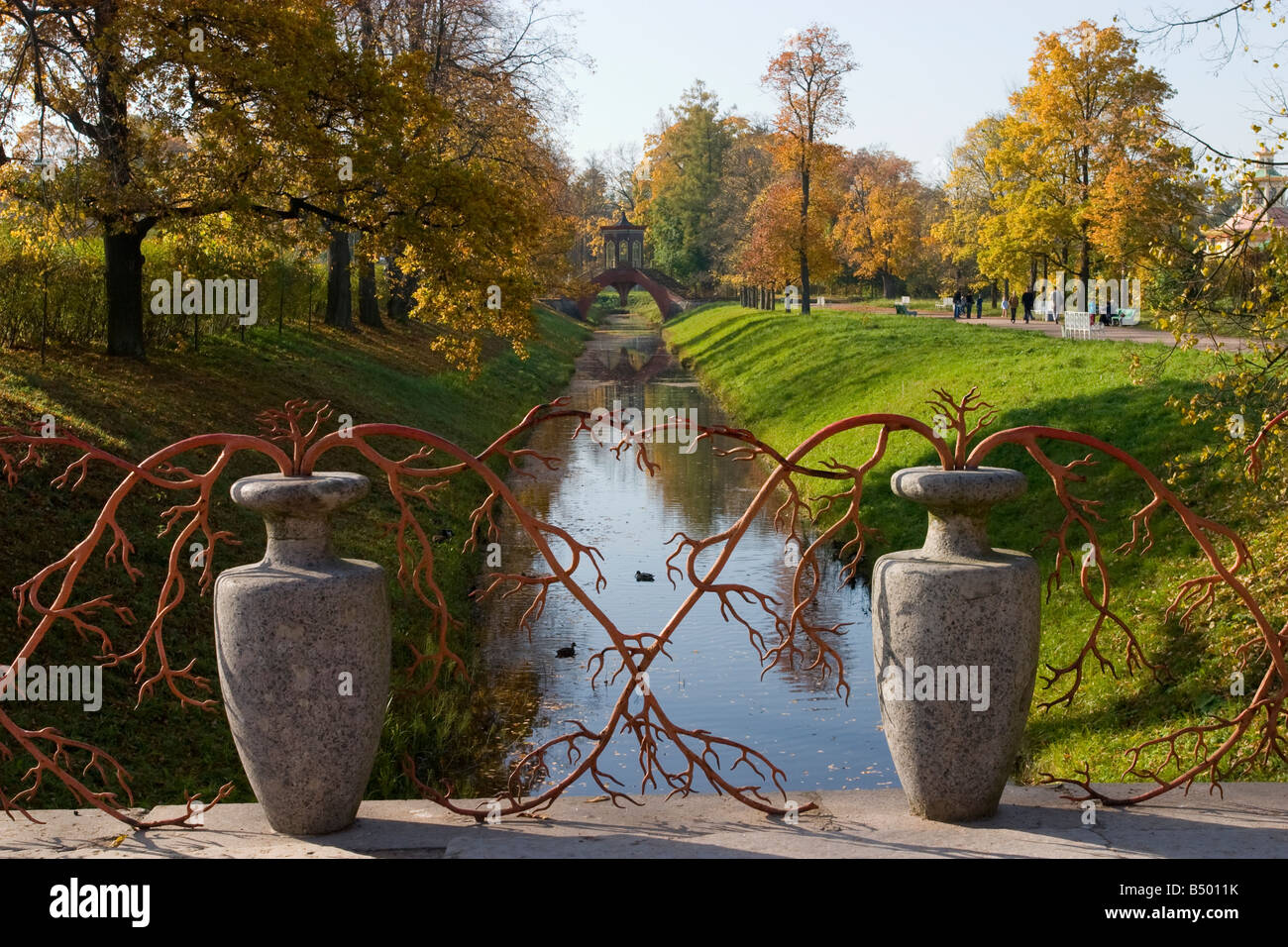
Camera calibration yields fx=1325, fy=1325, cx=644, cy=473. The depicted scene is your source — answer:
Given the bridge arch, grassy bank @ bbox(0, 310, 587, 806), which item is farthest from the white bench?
the bridge arch

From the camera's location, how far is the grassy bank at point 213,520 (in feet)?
31.0

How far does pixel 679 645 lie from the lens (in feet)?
47.7

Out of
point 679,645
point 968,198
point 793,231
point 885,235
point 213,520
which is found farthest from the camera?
point 885,235

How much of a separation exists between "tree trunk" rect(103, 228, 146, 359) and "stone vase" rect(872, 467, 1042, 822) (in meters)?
16.3

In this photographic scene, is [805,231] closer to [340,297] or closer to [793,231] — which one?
[793,231]

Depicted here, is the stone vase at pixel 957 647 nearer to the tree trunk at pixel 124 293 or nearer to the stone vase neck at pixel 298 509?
the stone vase neck at pixel 298 509

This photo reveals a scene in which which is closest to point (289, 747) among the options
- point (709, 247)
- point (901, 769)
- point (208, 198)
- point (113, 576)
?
point (901, 769)

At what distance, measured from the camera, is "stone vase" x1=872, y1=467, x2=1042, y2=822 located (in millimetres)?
5094

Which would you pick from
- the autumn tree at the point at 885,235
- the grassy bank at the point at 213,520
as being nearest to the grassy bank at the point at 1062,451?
the grassy bank at the point at 213,520

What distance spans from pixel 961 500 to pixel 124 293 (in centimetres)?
1666

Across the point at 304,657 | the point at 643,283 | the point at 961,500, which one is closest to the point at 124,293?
the point at 304,657

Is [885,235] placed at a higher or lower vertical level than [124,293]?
higher

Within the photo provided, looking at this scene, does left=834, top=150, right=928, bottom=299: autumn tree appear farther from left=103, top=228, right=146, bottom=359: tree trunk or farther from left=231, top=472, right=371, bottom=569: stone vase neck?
left=231, top=472, right=371, bottom=569: stone vase neck
